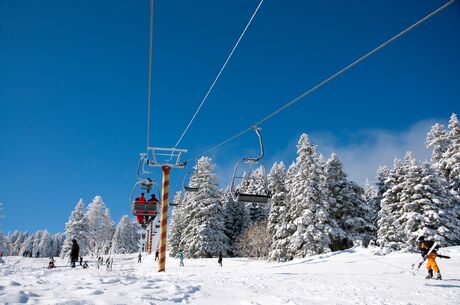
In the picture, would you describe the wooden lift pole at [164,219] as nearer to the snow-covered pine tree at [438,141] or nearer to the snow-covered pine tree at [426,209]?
the snow-covered pine tree at [426,209]

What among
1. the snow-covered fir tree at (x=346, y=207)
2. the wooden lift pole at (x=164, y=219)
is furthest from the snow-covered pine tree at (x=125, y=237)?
the wooden lift pole at (x=164, y=219)

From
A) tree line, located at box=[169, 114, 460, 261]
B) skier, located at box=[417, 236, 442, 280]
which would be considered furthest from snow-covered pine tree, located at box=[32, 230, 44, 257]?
skier, located at box=[417, 236, 442, 280]

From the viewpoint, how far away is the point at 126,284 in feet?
26.6

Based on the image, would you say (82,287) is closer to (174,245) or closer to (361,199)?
(361,199)

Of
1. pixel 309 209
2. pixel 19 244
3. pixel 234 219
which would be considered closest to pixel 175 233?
pixel 234 219

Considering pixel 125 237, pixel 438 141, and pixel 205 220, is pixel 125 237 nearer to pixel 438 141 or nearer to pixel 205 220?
pixel 205 220

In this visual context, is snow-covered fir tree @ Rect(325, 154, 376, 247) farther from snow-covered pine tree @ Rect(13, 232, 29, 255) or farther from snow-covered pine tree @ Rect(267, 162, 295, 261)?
snow-covered pine tree @ Rect(13, 232, 29, 255)

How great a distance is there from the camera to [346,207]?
40656 millimetres

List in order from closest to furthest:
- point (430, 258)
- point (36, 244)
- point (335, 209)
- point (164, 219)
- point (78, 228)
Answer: point (430, 258)
point (164, 219)
point (335, 209)
point (78, 228)
point (36, 244)

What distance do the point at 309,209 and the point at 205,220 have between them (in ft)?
51.9

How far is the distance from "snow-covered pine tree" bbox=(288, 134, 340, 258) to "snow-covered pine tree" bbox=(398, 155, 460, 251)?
6986 mm

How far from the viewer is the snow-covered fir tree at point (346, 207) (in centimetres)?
3938

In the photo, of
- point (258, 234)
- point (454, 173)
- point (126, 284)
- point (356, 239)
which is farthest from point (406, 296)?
point (258, 234)

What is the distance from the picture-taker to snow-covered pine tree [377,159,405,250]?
34625 millimetres
